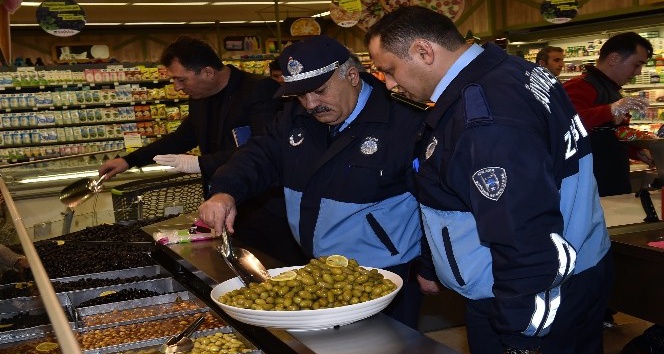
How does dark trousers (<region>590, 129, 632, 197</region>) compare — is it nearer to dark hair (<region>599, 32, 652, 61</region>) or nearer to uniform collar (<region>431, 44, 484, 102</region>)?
dark hair (<region>599, 32, 652, 61</region>)

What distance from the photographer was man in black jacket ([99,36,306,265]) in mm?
4184

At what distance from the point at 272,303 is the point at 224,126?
97.7 inches

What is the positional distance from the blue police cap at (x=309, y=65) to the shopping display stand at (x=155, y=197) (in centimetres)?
273

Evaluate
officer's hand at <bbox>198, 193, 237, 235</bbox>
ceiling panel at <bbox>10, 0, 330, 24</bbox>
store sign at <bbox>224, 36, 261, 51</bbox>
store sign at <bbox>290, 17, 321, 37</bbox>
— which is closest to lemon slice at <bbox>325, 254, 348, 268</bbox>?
officer's hand at <bbox>198, 193, 237, 235</bbox>

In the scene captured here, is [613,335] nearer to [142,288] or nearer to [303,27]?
[142,288]

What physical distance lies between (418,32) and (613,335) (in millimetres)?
3125

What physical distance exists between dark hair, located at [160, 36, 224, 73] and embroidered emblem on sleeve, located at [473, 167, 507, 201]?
280 cm

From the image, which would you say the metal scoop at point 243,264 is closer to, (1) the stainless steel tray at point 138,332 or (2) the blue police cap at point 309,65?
(1) the stainless steel tray at point 138,332

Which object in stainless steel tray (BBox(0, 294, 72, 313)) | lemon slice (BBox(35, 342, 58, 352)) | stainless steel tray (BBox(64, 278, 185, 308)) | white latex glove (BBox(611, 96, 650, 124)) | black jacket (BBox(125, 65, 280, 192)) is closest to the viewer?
lemon slice (BBox(35, 342, 58, 352))

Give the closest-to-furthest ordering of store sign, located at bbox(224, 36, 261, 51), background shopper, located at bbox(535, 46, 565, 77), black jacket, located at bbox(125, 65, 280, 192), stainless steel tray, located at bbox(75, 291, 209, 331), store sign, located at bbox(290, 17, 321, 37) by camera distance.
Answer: stainless steel tray, located at bbox(75, 291, 209, 331), black jacket, located at bbox(125, 65, 280, 192), background shopper, located at bbox(535, 46, 565, 77), store sign, located at bbox(290, 17, 321, 37), store sign, located at bbox(224, 36, 261, 51)

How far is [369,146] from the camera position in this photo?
9.31 feet

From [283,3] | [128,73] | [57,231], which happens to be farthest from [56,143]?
[57,231]

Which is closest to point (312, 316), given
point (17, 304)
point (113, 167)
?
point (17, 304)

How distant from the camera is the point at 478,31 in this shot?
1469cm
